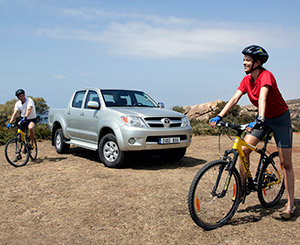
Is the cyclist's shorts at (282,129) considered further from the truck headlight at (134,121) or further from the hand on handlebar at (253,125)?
the truck headlight at (134,121)

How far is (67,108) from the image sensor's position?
9.42m

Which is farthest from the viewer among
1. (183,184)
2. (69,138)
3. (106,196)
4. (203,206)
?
(69,138)

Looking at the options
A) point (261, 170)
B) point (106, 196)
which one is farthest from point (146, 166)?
point (261, 170)

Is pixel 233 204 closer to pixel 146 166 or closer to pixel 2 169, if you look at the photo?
pixel 146 166

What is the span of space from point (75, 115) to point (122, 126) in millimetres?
2258

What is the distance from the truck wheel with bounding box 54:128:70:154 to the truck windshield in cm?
211

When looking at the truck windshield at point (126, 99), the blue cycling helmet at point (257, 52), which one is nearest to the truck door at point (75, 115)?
the truck windshield at point (126, 99)

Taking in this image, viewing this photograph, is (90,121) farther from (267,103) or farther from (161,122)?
(267,103)

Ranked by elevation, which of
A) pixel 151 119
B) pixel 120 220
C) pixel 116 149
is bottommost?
pixel 120 220

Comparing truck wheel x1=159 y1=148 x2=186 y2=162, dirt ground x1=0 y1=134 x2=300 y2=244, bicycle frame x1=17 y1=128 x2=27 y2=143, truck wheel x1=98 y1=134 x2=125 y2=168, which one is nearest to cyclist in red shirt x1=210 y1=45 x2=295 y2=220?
dirt ground x1=0 y1=134 x2=300 y2=244

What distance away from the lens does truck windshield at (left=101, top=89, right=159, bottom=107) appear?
823 centimetres

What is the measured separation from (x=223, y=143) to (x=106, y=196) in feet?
23.6

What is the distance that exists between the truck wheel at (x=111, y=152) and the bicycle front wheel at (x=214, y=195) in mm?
3478

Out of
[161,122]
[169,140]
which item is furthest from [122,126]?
[169,140]
